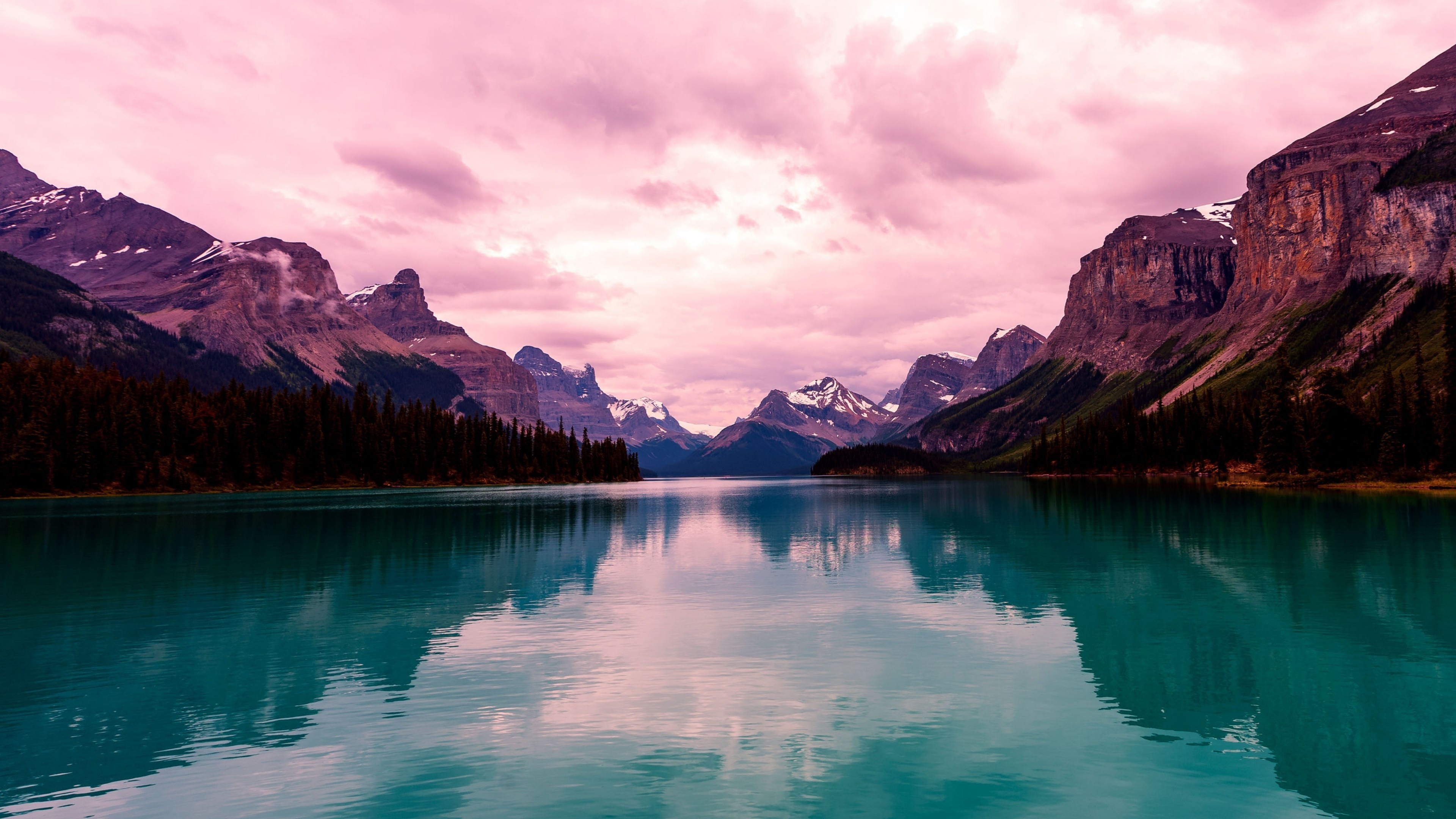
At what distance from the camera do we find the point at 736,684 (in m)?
26.8

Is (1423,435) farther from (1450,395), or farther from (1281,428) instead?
(1281,428)

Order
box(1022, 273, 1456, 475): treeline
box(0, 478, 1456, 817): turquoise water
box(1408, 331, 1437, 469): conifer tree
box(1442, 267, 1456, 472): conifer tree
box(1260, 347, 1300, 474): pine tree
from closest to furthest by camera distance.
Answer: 1. box(0, 478, 1456, 817): turquoise water
2. box(1442, 267, 1456, 472): conifer tree
3. box(1022, 273, 1456, 475): treeline
4. box(1408, 331, 1437, 469): conifer tree
5. box(1260, 347, 1300, 474): pine tree

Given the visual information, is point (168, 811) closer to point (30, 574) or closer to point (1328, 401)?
point (30, 574)

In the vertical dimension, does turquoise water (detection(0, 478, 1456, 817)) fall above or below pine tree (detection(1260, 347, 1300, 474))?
below

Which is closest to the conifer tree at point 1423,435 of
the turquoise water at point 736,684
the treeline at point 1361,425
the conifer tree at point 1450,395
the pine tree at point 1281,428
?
the treeline at point 1361,425

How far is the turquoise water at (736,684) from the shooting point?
18031 millimetres

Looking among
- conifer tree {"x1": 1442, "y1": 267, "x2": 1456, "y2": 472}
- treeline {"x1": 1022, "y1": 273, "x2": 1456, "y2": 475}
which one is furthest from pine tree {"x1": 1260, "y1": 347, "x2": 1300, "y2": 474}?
conifer tree {"x1": 1442, "y1": 267, "x2": 1456, "y2": 472}

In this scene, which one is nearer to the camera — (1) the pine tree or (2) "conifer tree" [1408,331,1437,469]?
(2) "conifer tree" [1408,331,1437,469]

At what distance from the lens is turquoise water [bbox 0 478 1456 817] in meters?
18.0

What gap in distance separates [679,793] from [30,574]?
6068 cm

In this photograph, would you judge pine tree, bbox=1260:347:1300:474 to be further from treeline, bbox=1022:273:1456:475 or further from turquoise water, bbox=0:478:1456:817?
turquoise water, bbox=0:478:1456:817

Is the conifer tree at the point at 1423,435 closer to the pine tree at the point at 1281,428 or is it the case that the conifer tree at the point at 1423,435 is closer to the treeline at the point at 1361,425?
the treeline at the point at 1361,425

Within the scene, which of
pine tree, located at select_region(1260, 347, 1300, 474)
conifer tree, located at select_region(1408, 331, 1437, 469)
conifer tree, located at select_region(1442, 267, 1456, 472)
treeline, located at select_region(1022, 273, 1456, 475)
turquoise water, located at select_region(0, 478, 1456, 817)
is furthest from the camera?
pine tree, located at select_region(1260, 347, 1300, 474)

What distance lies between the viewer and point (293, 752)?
20.7 m
